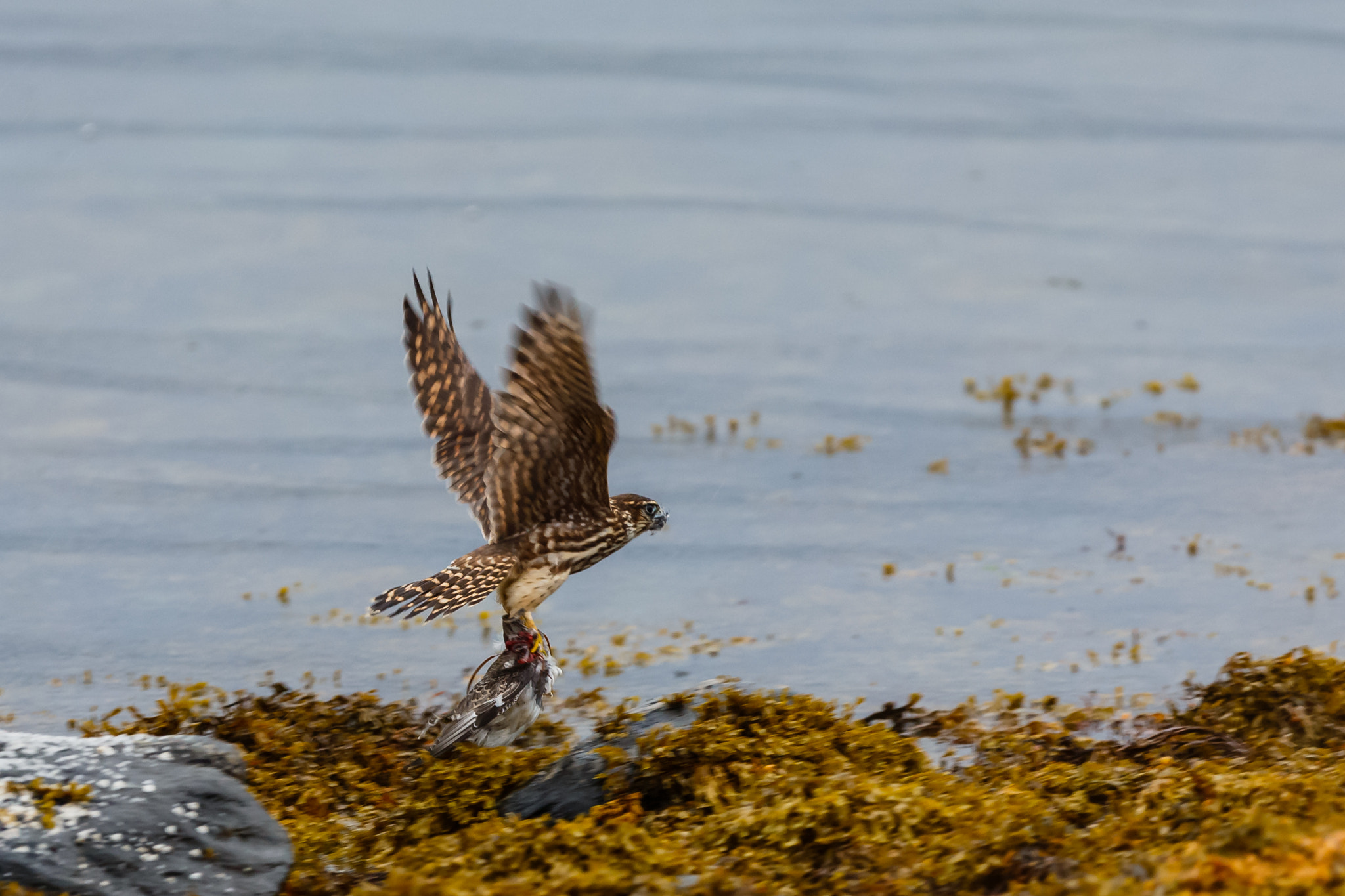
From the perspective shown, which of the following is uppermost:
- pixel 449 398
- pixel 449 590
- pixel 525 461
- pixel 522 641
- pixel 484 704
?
pixel 449 398

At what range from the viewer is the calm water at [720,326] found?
6496mm

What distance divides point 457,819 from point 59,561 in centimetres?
330

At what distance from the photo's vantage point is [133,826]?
4180mm

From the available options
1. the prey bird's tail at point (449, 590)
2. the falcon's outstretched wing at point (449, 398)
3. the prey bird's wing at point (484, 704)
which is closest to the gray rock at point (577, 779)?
the prey bird's wing at point (484, 704)

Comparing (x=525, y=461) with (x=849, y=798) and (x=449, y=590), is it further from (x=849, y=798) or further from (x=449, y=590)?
(x=849, y=798)

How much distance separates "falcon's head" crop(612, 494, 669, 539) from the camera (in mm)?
5309

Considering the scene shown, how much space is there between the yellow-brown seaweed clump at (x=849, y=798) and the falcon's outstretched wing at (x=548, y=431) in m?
0.75

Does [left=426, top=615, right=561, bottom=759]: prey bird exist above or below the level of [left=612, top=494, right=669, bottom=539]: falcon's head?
below

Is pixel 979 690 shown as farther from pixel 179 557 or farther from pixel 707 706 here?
pixel 179 557

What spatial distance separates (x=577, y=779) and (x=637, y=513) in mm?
1041

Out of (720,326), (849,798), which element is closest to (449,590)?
(849,798)

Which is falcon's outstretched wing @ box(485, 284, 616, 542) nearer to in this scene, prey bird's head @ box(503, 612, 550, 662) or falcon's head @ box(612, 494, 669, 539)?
falcon's head @ box(612, 494, 669, 539)

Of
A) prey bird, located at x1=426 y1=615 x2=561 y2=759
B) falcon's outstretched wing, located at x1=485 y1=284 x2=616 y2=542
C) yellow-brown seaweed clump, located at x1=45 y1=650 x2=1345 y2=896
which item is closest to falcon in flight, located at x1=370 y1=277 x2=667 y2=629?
falcon's outstretched wing, located at x1=485 y1=284 x2=616 y2=542

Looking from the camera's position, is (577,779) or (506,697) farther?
(506,697)
